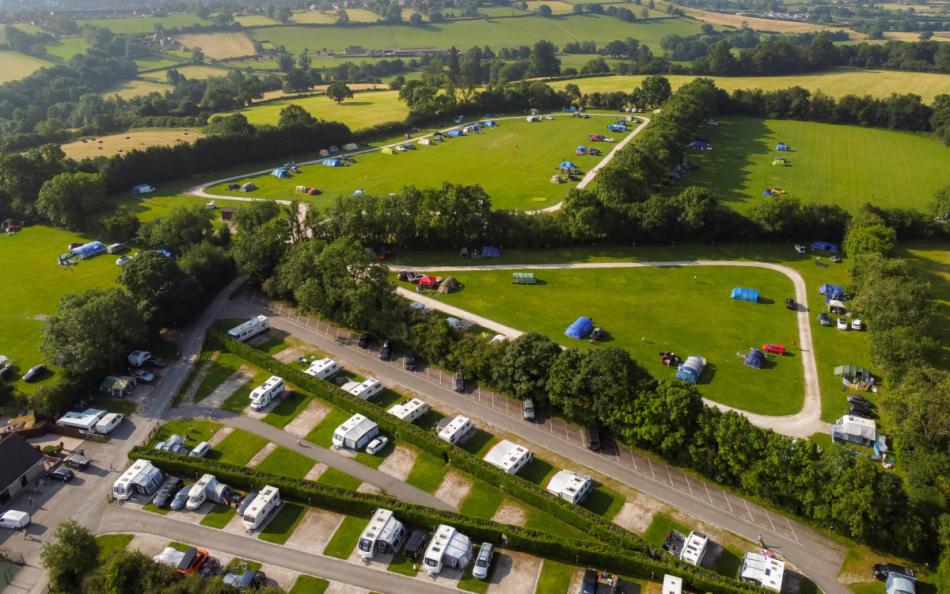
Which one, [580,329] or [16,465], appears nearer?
[16,465]

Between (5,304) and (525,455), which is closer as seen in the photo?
(525,455)

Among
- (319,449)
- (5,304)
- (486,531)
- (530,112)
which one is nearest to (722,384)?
(486,531)

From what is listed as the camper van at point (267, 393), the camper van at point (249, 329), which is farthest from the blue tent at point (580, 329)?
the camper van at point (249, 329)

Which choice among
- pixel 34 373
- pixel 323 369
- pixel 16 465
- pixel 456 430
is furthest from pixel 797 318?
pixel 34 373

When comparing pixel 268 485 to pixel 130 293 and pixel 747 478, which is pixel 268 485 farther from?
pixel 747 478

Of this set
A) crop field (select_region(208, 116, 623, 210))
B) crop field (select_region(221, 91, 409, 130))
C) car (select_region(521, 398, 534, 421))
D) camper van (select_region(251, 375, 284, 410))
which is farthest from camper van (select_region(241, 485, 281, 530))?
crop field (select_region(221, 91, 409, 130))

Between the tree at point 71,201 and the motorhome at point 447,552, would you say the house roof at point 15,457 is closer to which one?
the motorhome at point 447,552

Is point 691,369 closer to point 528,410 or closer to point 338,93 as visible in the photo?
point 528,410

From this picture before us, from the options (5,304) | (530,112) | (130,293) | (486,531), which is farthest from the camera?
(530,112)
